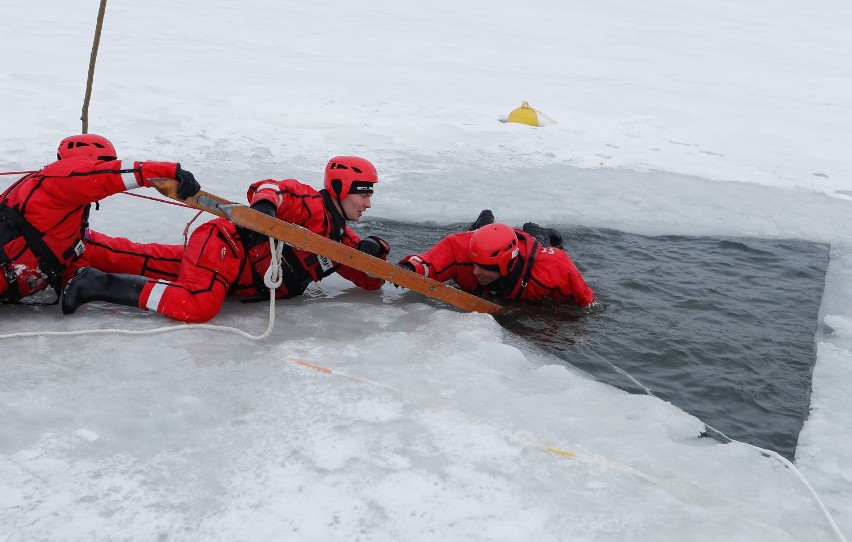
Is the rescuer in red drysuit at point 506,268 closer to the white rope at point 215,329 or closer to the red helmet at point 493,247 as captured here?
the red helmet at point 493,247

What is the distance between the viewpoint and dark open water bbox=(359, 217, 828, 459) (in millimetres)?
4562

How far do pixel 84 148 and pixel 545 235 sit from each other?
10.5 feet

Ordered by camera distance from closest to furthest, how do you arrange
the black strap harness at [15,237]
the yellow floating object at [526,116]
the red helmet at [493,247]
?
the black strap harness at [15,237]
the red helmet at [493,247]
the yellow floating object at [526,116]

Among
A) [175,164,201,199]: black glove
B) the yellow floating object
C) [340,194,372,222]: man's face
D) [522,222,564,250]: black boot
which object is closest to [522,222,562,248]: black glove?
[522,222,564,250]: black boot

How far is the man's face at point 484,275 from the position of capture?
212 inches

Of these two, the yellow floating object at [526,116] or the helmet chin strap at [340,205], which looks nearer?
the helmet chin strap at [340,205]

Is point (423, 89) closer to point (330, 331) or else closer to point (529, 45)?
point (529, 45)

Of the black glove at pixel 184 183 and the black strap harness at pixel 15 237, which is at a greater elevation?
the black glove at pixel 184 183

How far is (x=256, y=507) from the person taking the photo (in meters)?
2.81

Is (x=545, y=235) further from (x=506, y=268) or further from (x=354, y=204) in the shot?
(x=354, y=204)

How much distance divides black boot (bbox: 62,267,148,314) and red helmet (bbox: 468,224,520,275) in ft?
6.40

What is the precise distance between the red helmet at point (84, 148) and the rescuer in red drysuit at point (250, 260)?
0.58 metres

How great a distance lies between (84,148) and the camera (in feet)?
14.3

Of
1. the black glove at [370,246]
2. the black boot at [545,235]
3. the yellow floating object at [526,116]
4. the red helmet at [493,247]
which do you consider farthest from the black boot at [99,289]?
the yellow floating object at [526,116]
